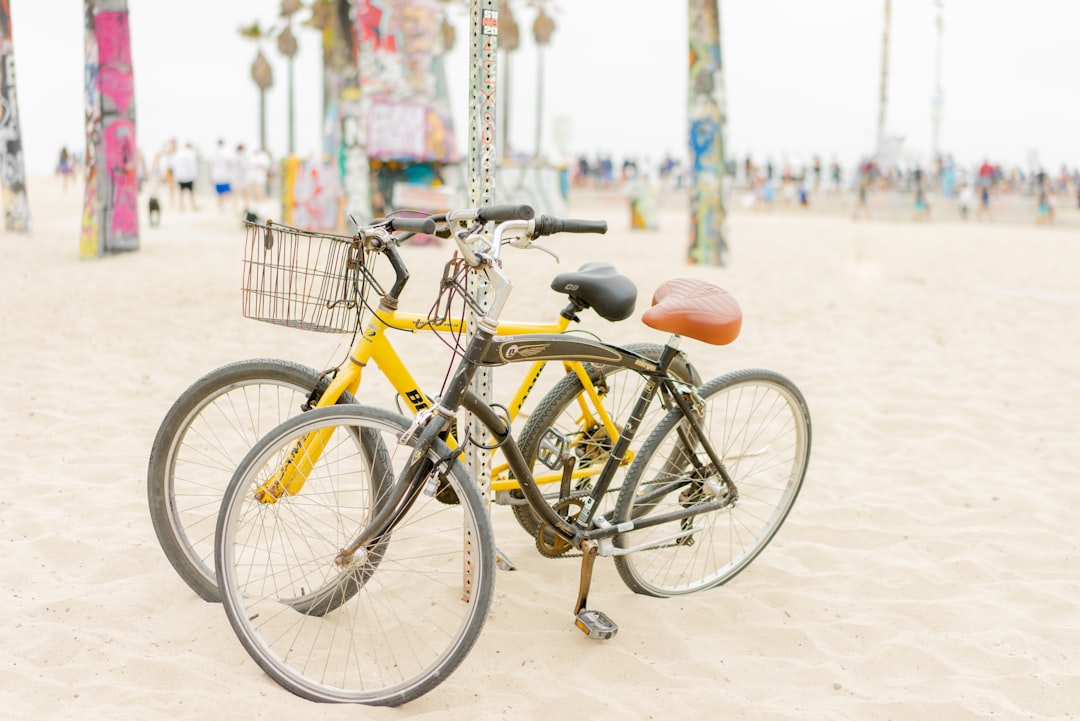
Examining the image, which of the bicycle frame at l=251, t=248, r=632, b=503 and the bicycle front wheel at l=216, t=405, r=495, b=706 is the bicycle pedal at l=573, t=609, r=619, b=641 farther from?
the bicycle frame at l=251, t=248, r=632, b=503

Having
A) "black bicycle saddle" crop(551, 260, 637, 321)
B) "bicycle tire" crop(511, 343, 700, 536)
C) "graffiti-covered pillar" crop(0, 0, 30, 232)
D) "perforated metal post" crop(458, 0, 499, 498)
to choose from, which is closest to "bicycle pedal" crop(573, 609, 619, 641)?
"bicycle tire" crop(511, 343, 700, 536)

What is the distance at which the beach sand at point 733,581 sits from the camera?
3.02m

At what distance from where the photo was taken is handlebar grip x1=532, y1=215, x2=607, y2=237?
2.83 metres

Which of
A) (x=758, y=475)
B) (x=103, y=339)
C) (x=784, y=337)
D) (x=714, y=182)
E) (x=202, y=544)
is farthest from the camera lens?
(x=714, y=182)

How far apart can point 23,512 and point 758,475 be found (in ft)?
10.9

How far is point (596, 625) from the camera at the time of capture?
332 cm

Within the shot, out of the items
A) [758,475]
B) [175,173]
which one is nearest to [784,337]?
[758,475]

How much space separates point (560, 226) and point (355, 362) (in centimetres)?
72

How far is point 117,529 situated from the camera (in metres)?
4.06

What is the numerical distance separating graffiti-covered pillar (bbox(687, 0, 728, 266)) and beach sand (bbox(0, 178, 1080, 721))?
14.1 feet

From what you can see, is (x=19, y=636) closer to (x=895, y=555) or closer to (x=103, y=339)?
(x=895, y=555)

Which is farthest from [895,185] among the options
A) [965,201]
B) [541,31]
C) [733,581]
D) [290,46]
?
[733,581]

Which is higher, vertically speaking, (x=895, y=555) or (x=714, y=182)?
(x=714, y=182)

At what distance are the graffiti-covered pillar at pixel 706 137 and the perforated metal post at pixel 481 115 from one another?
1030 centimetres
